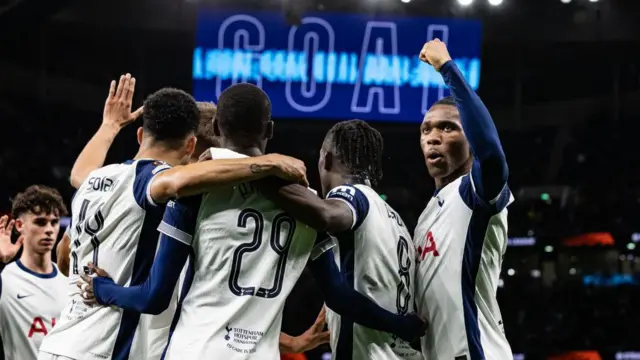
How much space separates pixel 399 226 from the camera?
11.2 feet

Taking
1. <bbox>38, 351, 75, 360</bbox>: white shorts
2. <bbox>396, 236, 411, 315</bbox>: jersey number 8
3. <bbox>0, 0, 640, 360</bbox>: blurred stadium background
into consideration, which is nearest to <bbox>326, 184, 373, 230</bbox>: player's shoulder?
<bbox>396, 236, 411, 315</bbox>: jersey number 8

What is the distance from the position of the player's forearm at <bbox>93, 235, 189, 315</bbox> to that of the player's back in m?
0.65

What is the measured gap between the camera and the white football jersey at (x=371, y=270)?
10.6 ft

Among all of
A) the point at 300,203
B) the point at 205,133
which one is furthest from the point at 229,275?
the point at 205,133

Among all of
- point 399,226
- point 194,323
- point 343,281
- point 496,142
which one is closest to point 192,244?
point 194,323

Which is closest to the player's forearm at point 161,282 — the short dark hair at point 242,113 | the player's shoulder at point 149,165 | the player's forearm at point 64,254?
the short dark hair at point 242,113

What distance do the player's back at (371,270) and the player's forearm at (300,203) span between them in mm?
232

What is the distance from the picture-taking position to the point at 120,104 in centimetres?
433

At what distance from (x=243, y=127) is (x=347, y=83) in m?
8.44

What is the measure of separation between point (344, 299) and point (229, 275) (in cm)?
49

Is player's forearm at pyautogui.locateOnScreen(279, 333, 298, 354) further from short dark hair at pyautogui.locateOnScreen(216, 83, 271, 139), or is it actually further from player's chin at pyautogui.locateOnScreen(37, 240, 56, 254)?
player's chin at pyautogui.locateOnScreen(37, 240, 56, 254)

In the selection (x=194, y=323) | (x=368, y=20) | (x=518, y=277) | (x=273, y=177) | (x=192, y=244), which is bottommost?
(x=518, y=277)

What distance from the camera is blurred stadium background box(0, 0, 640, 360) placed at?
1125 cm

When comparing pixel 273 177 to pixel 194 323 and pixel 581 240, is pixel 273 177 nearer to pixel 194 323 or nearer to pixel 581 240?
pixel 194 323
